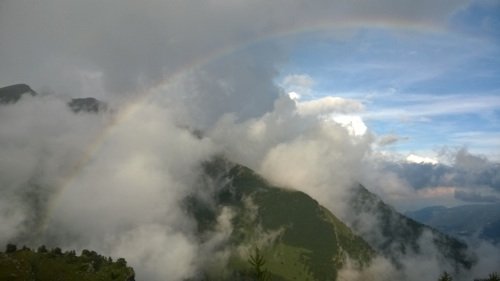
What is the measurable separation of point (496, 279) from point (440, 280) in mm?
49106

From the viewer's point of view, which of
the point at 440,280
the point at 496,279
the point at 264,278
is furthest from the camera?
the point at 440,280

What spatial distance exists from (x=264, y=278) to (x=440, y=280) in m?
148

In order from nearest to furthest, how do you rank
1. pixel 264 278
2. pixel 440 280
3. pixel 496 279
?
pixel 264 278, pixel 496 279, pixel 440 280

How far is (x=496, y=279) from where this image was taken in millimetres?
136000

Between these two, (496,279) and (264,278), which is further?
(496,279)

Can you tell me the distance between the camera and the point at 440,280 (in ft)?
600

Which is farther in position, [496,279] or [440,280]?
[440,280]

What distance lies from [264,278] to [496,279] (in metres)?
106

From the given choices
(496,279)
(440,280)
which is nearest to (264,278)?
(496,279)

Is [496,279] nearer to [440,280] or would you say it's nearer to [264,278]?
[440,280]

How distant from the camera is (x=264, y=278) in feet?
196

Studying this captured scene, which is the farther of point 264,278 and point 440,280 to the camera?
point 440,280
